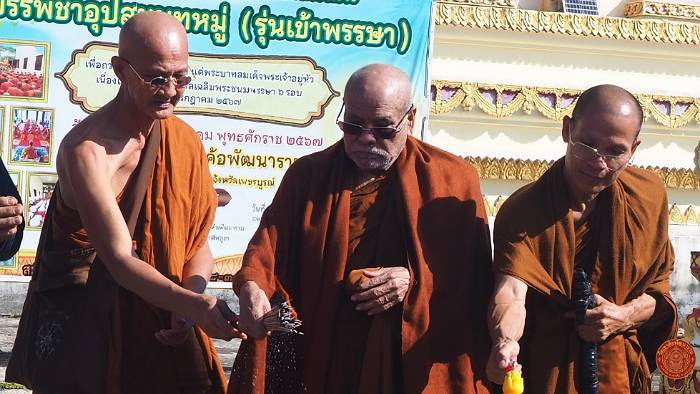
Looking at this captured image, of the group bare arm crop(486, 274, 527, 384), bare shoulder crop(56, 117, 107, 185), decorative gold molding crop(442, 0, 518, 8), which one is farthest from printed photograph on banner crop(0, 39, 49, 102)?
bare arm crop(486, 274, 527, 384)

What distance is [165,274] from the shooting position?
4.31 meters

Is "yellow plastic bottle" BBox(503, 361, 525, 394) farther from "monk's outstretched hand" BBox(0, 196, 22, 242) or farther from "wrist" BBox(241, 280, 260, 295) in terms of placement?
"monk's outstretched hand" BBox(0, 196, 22, 242)

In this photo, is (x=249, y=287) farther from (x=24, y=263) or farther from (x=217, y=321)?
(x=24, y=263)

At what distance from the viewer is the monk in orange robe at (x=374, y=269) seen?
4.14m

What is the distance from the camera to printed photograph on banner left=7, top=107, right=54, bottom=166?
26.0 ft

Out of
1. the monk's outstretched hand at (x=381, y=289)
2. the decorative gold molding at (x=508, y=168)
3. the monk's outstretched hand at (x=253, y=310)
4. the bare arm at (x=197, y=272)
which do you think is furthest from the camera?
the decorative gold molding at (x=508, y=168)

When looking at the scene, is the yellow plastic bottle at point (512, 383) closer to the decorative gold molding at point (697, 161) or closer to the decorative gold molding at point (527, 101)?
the decorative gold molding at point (527, 101)

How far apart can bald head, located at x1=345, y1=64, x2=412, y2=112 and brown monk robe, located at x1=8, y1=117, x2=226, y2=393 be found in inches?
25.2

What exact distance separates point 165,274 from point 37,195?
3.91 m

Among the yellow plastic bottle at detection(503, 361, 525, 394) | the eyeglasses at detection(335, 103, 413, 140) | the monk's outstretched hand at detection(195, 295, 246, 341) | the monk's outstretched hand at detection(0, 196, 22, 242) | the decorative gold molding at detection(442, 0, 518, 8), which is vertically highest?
the decorative gold molding at detection(442, 0, 518, 8)

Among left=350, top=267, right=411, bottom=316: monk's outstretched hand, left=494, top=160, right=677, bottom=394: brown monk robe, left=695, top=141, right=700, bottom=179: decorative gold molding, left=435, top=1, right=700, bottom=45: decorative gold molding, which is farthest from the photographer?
left=695, top=141, right=700, bottom=179: decorative gold molding

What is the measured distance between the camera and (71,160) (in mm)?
4180

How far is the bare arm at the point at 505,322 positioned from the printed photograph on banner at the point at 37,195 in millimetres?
4391

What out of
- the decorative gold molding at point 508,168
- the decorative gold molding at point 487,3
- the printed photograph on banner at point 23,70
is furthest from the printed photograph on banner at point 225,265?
the decorative gold molding at point 487,3
